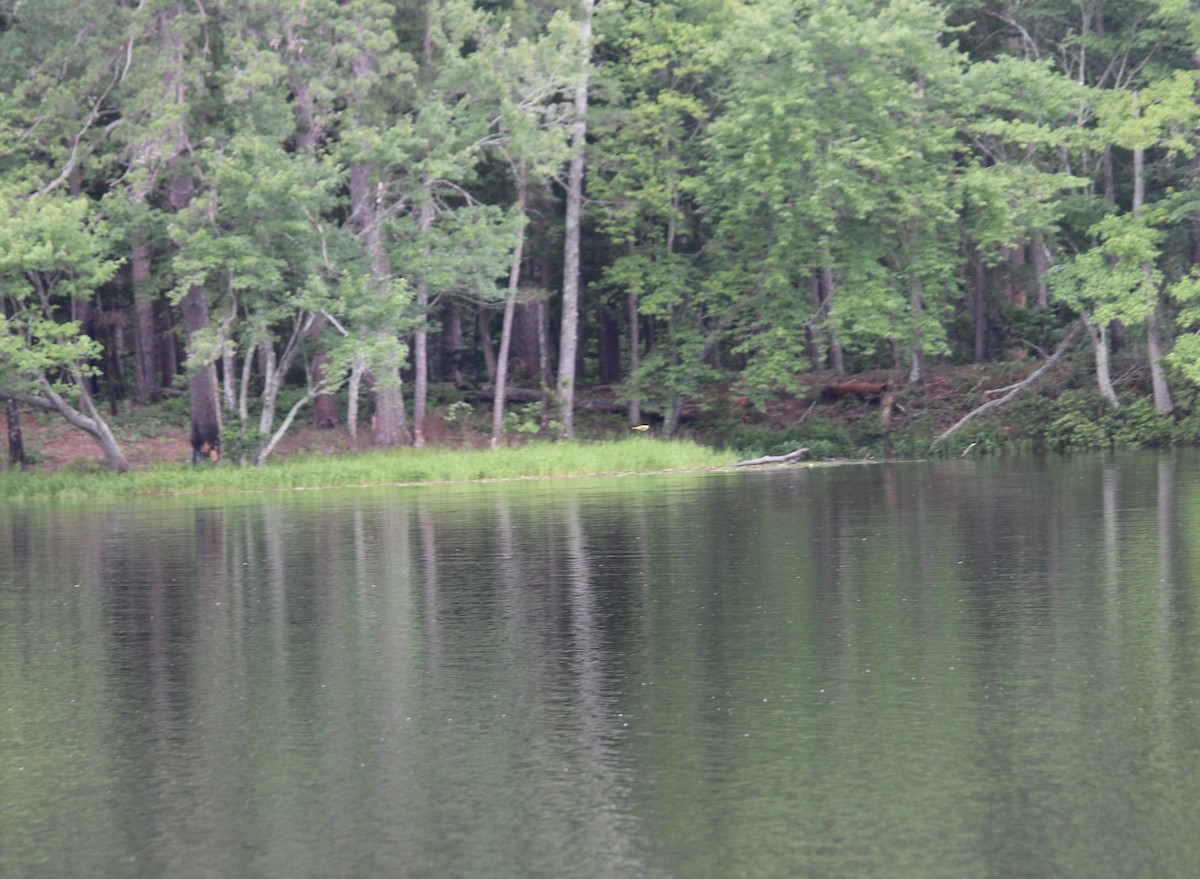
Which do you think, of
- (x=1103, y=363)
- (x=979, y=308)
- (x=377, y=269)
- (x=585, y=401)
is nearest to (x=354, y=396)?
(x=377, y=269)

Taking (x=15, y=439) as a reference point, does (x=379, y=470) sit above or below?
below

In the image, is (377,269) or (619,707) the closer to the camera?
(619,707)

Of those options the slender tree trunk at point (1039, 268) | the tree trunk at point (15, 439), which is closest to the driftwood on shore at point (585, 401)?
the slender tree trunk at point (1039, 268)

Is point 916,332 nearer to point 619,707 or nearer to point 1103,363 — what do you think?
point 1103,363

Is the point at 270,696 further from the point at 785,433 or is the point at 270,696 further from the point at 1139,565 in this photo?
the point at 785,433

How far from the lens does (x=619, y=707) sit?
10.5 meters

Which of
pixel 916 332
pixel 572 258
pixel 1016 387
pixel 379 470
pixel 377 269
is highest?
pixel 572 258

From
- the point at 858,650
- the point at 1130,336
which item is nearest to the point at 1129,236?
the point at 1130,336

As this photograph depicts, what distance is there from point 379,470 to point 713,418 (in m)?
13.7

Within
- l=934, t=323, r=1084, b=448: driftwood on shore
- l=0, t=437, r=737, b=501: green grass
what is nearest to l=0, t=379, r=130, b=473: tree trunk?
l=0, t=437, r=737, b=501: green grass

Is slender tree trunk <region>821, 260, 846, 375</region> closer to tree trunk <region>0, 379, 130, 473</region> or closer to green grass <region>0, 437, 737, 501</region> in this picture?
green grass <region>0, 437, 737, 501</region>

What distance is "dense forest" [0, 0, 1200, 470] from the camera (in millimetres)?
37625

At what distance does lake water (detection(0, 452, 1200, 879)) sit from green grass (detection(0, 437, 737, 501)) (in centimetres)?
1546

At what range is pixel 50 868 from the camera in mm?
7422
